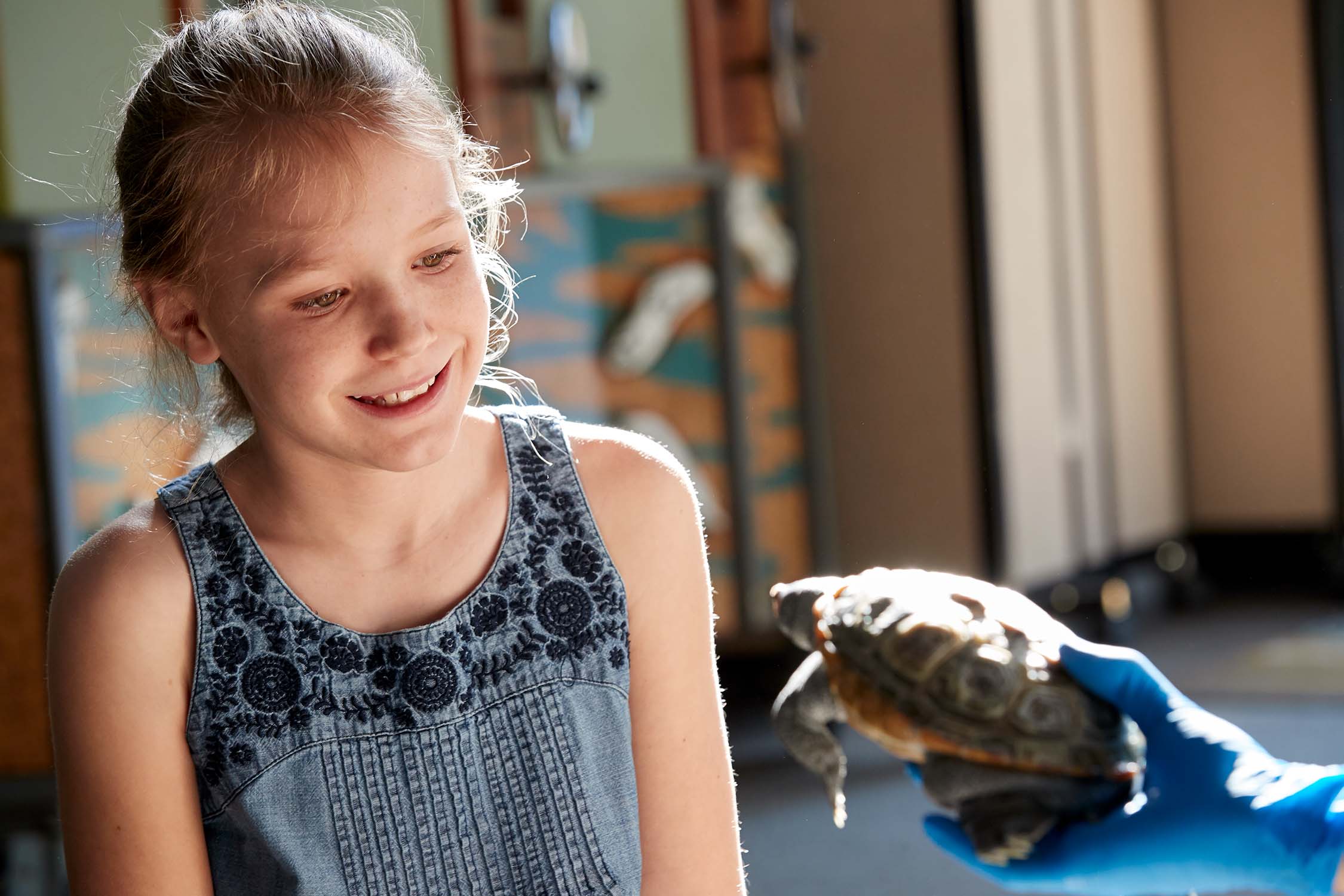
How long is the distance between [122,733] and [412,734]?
126 millimetres

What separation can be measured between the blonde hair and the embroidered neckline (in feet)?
0.28

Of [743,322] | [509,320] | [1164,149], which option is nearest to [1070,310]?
[1164,149]

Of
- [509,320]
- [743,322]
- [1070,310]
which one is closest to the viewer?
[509,320]

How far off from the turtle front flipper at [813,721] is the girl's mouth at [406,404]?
0.19 meters

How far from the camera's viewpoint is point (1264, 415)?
3059mm

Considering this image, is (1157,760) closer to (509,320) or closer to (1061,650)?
(1061,650)

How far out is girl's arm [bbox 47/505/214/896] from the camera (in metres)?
0.61

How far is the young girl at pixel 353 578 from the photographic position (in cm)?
59

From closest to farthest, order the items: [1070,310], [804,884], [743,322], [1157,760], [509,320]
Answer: [1157,760] → [804,884] → [509,320] → [743,322] → [1070,310]

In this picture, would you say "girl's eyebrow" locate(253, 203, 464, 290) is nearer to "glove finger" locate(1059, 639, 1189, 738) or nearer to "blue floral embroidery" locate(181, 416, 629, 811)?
"blue floral embroidery" locate(181, 416, 629, 811)

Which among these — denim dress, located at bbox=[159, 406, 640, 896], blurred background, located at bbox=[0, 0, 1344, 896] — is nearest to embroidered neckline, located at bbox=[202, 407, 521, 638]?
denim dress, located at bbox=[159, 406, 640, 896]

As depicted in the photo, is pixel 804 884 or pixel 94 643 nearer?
pixel 94 643

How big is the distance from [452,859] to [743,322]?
66.2 inches

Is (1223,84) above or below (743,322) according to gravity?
above
